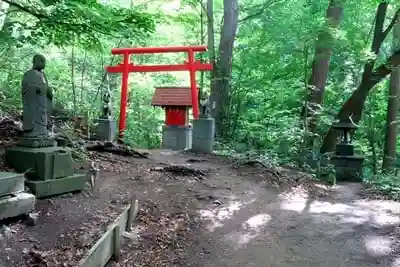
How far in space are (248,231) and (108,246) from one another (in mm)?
2214

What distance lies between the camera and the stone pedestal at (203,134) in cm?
1120

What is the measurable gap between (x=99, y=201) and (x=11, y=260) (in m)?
1.91

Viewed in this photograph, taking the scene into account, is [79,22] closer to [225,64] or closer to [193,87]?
[193,87]

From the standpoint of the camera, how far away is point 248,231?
5551 millimetres

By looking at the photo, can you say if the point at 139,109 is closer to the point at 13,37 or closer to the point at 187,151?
the point at 187,151

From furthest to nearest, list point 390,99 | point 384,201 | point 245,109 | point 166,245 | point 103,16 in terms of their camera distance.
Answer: point 245,109
point 390,99
point 384,201
point 103,16
point 166,245

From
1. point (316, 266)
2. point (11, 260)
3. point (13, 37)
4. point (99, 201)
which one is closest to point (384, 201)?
point (316, 266)

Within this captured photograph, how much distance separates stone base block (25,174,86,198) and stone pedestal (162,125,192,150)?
7751 mm

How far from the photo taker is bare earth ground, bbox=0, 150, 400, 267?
184 inches

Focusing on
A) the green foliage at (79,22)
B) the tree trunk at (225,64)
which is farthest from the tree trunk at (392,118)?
the green foliage at (79,22)

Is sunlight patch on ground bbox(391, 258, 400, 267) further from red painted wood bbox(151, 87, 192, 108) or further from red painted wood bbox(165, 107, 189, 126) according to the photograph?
red painted wood bbox(165, 107, 189, 126)

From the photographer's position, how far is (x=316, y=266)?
177 inches

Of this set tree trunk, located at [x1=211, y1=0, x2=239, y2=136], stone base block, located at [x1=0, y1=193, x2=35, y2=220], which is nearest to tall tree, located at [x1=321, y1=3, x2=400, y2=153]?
tree trunk, located at [x1=211, y1=0, x2=239, y2=136]

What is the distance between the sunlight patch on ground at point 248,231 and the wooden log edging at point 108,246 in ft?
4.58
